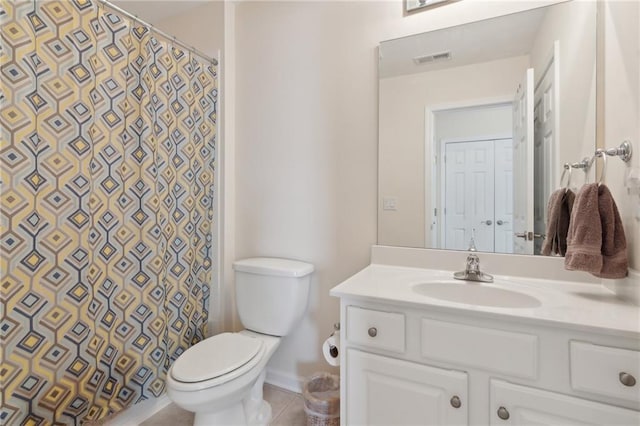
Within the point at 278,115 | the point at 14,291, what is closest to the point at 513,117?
the point at 278,115

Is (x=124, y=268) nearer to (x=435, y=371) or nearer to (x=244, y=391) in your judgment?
(x=244, y=391)

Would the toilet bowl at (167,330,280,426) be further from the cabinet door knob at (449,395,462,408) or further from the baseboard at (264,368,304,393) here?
the cabinet door knob at (449,395,462,408)

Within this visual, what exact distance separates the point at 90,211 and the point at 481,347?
5.07 ft

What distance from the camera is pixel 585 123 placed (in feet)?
4.17

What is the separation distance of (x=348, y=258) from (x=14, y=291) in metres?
1.38

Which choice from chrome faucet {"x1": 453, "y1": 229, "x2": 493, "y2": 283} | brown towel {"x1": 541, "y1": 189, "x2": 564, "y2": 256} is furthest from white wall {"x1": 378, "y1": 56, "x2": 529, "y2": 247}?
brown towel {"x1": 541, "y1": 189, "x2": 564, "y2": 256}

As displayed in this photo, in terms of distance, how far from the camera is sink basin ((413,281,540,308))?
1219 millimetres

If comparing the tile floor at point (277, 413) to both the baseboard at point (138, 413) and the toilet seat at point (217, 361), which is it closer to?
the baseboard at point (138, 413)

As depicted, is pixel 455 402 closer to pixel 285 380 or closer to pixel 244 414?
pixel 244 414

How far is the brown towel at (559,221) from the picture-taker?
1187 mm

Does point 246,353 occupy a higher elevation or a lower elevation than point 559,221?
lower

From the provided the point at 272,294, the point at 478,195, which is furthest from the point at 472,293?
the point at 272,294

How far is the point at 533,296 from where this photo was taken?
1134 millimetres

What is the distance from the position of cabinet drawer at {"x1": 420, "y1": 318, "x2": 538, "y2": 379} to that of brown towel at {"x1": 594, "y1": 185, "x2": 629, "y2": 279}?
0.40 metres
